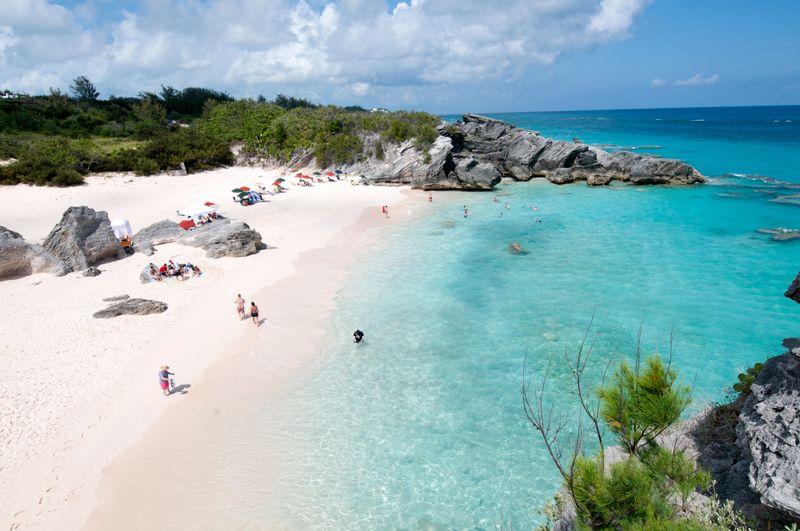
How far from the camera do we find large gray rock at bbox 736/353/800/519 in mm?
6105

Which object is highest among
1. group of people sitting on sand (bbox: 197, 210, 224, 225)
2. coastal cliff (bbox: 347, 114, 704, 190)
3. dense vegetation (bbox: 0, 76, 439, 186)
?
dense vegetation (bbox: 0, 76, 439, 186)

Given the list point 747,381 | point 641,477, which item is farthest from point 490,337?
point 641,477

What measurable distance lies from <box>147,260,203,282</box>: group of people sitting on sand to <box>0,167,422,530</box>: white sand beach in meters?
0.61

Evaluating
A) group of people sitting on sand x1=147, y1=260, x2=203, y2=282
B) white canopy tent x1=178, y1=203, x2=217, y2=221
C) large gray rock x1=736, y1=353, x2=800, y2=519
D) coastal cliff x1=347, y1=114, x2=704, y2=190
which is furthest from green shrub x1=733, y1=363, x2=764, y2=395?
coastal cliff x1=347, y1=114, x2=704, y2=190

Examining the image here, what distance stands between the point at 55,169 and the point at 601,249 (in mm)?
44449

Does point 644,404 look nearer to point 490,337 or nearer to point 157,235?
point 490,337

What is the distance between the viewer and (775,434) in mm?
6805

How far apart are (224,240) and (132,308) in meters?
7.96

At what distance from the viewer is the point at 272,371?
49.4 feet

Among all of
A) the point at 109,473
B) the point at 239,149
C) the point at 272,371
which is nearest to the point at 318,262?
the point at 272,371

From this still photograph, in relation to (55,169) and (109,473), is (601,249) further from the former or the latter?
(55,169)

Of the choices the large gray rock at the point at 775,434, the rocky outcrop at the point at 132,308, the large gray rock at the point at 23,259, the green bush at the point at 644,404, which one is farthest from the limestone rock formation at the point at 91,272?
the large gray rock at the point at 775,434

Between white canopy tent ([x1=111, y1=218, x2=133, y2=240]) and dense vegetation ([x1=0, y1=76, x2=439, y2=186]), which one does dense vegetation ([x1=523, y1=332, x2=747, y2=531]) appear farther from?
dense vegetation ([x1=0, y1=76, x2=439, y2=186])

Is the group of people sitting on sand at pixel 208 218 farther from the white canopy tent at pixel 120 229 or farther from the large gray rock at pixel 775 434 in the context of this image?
the large gray rock at pixel 775 434
